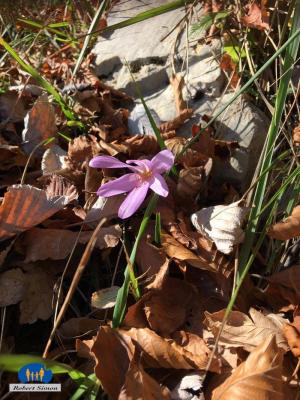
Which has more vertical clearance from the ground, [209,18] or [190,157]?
[209,18]

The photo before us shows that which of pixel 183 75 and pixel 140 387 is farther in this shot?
pixel 183 75

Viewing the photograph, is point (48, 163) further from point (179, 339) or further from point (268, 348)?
point (268, 348)

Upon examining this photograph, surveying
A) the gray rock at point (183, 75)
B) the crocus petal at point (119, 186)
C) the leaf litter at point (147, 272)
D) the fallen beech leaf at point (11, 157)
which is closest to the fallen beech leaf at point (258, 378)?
the leaf litter at point (147, 272)

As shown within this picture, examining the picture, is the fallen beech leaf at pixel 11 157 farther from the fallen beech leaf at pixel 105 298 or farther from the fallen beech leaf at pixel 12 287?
the fallen beech leaf at pixel 105 298

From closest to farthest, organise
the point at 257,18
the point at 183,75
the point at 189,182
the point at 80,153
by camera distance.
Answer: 1. the point at 189,182
2. the point at 80,153
3. the point at 257,18
4. the point at 183,75

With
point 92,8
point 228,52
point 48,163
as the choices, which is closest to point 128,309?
point 48,163

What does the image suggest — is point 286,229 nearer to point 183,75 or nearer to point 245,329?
point 245,329

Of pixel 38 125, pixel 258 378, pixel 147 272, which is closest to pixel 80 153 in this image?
pixel 38 125
